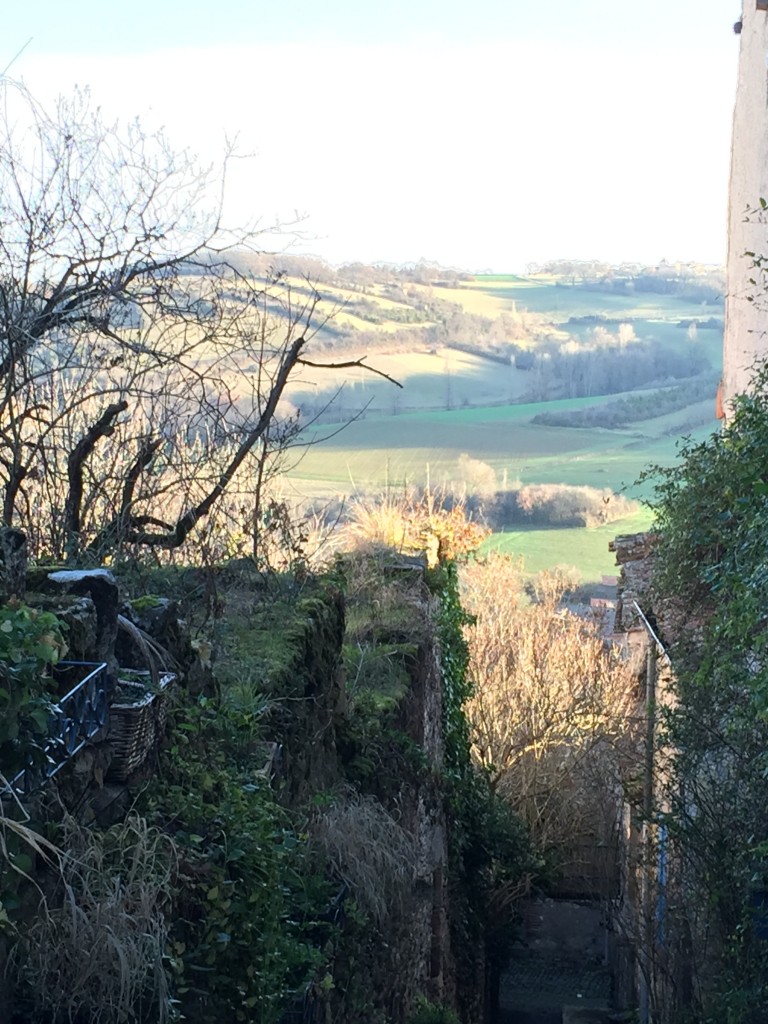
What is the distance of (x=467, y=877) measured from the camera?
14.1m

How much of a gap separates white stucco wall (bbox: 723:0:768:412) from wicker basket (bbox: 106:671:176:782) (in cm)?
956

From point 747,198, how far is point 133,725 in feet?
39.2

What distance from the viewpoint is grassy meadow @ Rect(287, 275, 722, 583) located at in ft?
152

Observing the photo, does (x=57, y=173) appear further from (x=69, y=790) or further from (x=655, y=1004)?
(x=655, y=1004)

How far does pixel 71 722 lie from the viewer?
3.73 metres

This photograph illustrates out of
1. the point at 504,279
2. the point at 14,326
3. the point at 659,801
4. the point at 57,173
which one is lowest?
the point at 659,801

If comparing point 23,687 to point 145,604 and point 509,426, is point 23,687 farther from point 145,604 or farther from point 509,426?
point 509,426

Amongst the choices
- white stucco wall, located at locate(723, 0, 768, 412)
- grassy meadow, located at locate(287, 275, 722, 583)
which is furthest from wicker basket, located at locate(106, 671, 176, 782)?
grassy meadow, located at locate(287, 275, 722, 583)

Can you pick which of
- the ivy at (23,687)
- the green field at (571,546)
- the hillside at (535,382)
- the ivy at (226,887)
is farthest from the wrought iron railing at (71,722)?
the hillside at (535,382)

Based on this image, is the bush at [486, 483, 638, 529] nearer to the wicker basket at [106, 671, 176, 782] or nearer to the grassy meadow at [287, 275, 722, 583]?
the grassy meadow at [287, 275, 722, 583]

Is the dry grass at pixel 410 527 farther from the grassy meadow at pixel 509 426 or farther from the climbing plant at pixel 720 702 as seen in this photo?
the grassy meadow at pixel 509 426

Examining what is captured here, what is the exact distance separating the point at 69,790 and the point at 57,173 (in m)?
6.08

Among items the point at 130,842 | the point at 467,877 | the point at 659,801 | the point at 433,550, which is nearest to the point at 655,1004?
the point at 659,801

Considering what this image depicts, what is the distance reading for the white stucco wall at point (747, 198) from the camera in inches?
512
